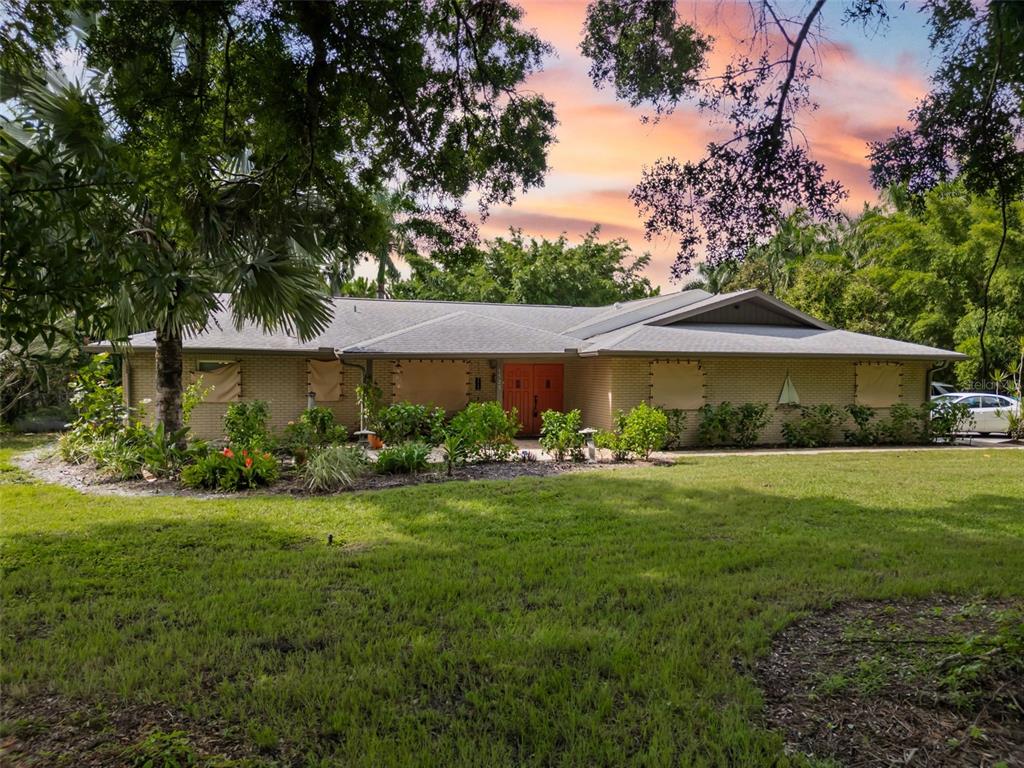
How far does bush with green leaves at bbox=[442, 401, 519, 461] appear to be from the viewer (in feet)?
39.2

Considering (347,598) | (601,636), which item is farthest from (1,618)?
(601,636)

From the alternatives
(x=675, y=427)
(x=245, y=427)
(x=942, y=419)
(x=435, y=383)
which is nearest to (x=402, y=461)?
(x=245, y=427)

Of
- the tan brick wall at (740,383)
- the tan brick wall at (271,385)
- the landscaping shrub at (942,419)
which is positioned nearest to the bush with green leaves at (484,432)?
the tan brick wall at (740,383)

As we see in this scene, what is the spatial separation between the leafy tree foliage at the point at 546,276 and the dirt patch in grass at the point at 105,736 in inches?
1172

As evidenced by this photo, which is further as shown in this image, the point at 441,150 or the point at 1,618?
the point at 441,150

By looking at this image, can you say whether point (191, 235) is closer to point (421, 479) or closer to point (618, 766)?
point (421, 479)

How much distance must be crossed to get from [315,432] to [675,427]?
8.91m

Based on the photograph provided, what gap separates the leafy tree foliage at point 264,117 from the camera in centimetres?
516

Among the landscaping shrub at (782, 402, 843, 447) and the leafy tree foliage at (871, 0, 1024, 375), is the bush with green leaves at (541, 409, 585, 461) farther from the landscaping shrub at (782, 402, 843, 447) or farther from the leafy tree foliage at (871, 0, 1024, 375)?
the leafy tree foliage at (871, 0, 1024, 375)

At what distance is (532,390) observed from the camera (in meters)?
19.5

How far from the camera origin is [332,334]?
17.1m

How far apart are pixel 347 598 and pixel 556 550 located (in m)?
2.27

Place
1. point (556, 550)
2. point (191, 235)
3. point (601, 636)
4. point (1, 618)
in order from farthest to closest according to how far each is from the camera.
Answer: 1. point (191, 235)
2. point (556, 550)
3. point (1, 618)
4. point (601, 636)

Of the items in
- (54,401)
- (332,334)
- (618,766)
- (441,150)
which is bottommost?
(618,766)
